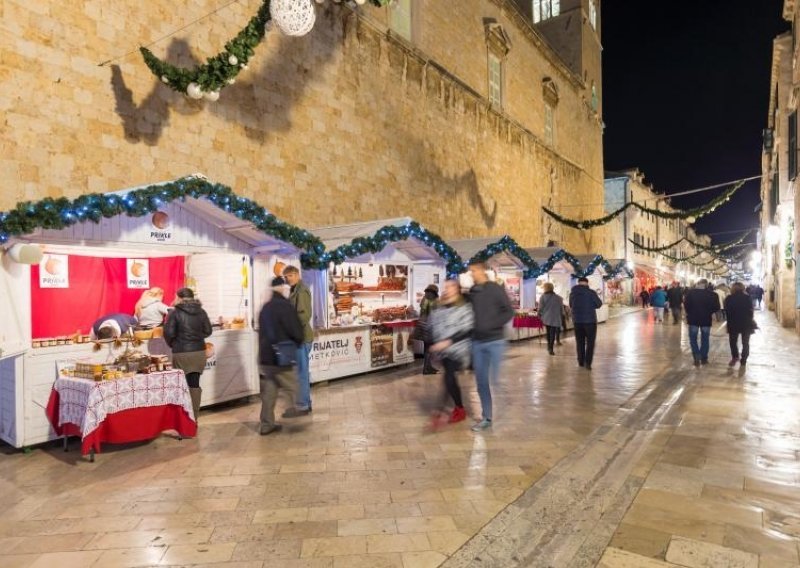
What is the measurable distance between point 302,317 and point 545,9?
29.3m

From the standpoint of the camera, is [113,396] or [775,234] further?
[775,234]

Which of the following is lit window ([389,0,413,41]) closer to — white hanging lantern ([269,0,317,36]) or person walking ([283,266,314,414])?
white hanging lantern ([269,0,317,36])

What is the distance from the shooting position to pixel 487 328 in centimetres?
541

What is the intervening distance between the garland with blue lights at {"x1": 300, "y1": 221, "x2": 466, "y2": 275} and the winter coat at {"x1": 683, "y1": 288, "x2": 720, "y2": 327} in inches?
170

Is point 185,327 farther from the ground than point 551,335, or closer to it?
farther from the ground

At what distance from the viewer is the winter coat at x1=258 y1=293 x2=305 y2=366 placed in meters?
5.34

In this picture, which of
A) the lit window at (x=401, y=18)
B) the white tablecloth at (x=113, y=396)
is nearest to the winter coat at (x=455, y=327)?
the white tablecloth at (x=113, y=396)

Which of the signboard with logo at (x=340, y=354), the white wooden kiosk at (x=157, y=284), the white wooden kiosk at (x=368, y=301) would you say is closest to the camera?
the white wooden kiosk at (x=157, y=284)

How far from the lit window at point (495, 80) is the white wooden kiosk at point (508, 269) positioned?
320 inches

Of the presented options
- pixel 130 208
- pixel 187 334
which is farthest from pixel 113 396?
pixel 130 208

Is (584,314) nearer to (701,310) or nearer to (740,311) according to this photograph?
(701,310)

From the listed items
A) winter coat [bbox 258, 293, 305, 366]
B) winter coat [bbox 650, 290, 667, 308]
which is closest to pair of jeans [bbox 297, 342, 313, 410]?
winter coat [bbox 258, 293, 305, 366]

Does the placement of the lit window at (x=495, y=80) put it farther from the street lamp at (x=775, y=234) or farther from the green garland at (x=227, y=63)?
the green garland at (x=227, y=63)

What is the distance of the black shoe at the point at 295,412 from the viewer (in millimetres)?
6237
